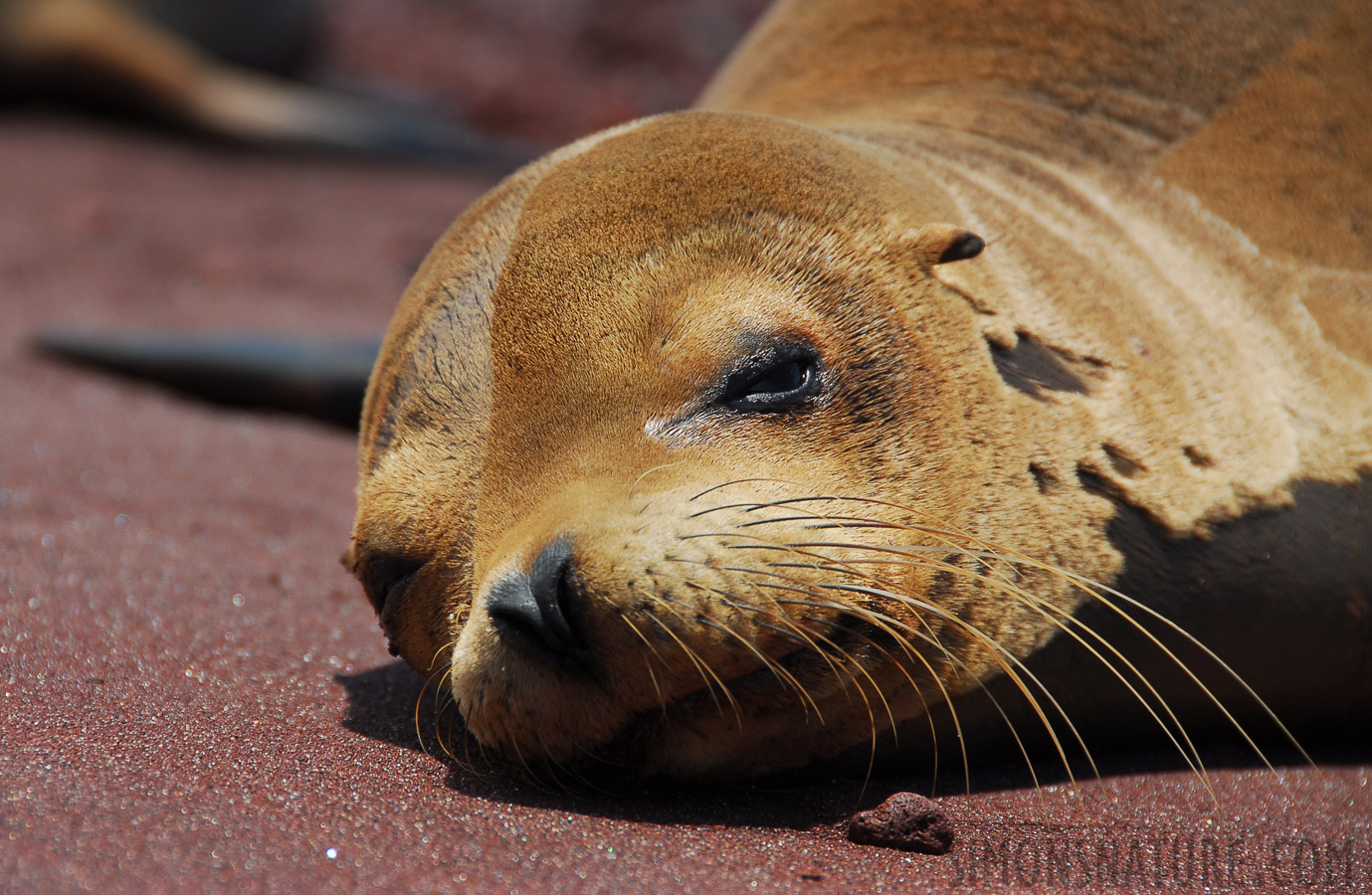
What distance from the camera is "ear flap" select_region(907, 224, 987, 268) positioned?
7.36 feet

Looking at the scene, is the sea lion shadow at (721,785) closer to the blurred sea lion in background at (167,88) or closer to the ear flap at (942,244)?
the ear flap at (942,244)

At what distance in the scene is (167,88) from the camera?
9703mm

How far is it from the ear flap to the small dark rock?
85 centimetres

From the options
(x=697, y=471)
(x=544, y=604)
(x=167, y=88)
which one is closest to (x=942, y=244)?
(x=697, y=471)

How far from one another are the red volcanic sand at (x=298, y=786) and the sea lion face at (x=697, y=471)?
0.59ft

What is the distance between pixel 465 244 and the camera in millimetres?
2432

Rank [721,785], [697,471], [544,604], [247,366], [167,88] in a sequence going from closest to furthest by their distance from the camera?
1. [544,604]
2. [697,471]
3. [721,785]
4. [247,366]
5. [167,88]

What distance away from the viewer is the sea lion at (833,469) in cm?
203

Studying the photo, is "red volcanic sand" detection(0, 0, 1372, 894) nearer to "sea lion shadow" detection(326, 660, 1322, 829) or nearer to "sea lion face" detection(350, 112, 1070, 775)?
"sea lion shadow" detection(326, 660, 1322, 829)

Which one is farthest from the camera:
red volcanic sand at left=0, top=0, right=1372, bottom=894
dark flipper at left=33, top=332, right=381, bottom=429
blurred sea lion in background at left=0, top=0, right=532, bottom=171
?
blurred sea lion in background at left=0, top=0, right=532, bottom=171

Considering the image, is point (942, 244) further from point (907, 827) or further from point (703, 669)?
point (907, 827)

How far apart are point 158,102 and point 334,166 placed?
136 cm

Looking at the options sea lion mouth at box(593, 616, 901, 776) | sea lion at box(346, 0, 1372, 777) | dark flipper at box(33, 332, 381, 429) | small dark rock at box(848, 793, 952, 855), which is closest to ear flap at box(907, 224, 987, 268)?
sea lion at box(346, 0, 1372, 777)

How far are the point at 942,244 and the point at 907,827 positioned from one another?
2.97 feet
